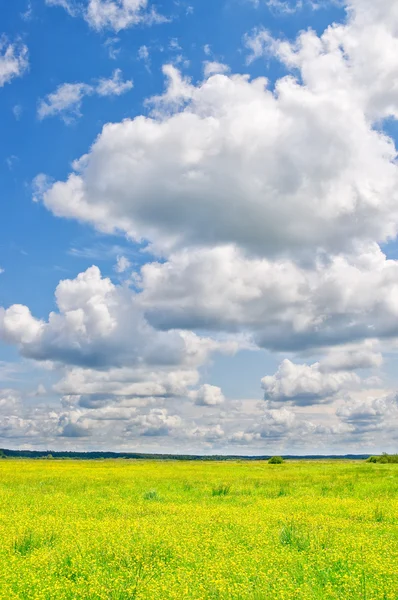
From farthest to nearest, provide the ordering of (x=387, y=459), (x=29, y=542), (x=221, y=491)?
(x=387, y=459), (x=221, y=491), (x=29, y=542)

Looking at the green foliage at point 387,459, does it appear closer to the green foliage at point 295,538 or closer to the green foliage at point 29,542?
the green foliage at point 295,538

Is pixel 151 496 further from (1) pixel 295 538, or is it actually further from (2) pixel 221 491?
(1) pixel 295 538

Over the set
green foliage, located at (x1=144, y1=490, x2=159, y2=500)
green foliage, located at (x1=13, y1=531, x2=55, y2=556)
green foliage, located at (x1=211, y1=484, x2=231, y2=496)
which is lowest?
green foliage, located at (x1=211, y1=484, x2=231, y2=496)

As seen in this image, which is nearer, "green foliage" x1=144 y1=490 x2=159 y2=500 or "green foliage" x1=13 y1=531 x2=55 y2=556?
"green foliage" x1=13 y1=531 x2=55 y2=556

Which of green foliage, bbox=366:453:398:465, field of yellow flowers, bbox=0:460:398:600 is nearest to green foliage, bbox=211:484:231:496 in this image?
field of yellow flowers, bbox=0:460:398:600

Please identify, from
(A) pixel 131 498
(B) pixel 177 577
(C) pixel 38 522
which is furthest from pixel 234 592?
(A) pixel 131 498

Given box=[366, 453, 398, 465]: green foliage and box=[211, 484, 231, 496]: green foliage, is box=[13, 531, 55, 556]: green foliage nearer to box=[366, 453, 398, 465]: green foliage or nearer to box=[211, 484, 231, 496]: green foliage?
box=[211, 484, 231, 496]: green foliage

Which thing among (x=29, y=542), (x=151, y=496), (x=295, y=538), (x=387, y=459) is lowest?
(x=387, y=459)

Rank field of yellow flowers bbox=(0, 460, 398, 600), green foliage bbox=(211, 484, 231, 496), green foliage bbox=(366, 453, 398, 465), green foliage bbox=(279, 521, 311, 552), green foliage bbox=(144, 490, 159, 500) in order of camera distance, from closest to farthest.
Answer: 1. field of yellow flowers bbox=(0, 460, 398, 600)
2. green foliage bbox=(279, 521, 311, 552)
3. green foliage bbox=(144, 490, 159, 500)
4. green foliage bbox=(211, 484, 231, 496)
5. green foliage bbox=(366, 453, 398, 465)

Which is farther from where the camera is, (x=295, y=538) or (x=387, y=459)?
(x=387, y=459)

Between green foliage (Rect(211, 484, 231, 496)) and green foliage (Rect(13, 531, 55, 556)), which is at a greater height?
green foliage (Rect(13, 531, 55, 556))

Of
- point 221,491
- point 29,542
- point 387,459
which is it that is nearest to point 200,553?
point 29,542

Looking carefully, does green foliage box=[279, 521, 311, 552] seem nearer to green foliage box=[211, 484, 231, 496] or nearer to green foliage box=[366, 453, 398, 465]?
green foliage box=[211, 484, 231, 496]

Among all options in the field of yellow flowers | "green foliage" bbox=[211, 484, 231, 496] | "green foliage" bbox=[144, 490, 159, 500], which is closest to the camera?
the field of yellow flowers
